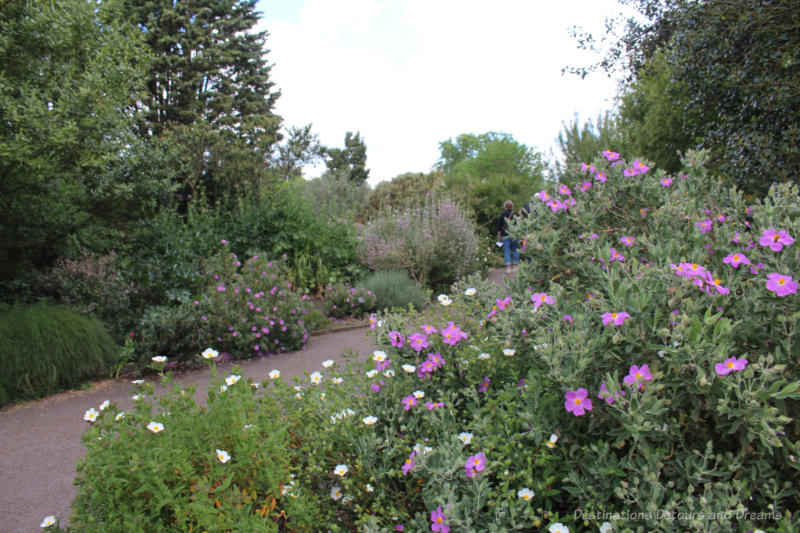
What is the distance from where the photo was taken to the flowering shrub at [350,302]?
775 centimetres

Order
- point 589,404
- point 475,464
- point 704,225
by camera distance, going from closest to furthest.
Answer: point 589,404, point 475,464, point 704,225

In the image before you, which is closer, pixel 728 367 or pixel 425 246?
pixel 728 367

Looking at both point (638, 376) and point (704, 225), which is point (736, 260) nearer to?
point (704, 225)

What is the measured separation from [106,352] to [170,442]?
377 cm

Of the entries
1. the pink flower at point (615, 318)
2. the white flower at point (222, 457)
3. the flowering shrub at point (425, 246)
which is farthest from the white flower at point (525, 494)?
the flowering shrub at point (425, 246)

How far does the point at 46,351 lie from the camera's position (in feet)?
14.4

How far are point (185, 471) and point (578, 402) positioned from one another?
1.31 meters

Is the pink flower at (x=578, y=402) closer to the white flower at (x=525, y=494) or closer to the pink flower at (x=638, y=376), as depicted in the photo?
the pink flower at (x=638, y=376)

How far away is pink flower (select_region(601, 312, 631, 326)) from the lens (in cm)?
143

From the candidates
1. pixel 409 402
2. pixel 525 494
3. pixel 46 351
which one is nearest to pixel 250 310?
pixel 46 351

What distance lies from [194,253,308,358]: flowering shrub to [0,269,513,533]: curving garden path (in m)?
0.23

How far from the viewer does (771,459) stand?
1388mm

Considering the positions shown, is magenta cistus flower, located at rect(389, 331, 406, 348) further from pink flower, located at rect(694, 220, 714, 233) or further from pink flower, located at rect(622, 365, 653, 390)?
pink flower, located at rect(694, 220, 714, 233)

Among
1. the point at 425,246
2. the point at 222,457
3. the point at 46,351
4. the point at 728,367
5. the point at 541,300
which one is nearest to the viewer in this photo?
the point at 728,367
